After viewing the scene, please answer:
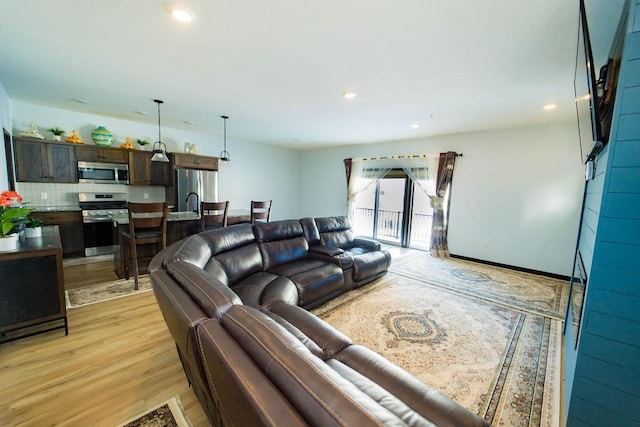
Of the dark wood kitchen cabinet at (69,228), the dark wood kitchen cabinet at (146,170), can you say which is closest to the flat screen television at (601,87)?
the dark wood kitchen cabinet at (146,170)

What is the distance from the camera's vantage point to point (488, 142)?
15.3ft

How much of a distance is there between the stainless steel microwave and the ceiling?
1055mm

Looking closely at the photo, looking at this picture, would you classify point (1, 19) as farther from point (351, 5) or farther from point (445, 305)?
point (445, 305)

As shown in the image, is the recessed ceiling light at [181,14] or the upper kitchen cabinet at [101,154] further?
the upper kitchen cabinet at [101,154]

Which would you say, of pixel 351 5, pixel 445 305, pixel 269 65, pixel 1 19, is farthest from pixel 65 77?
pixel 445 305

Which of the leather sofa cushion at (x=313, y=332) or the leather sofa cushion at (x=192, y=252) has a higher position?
the leather sofa cushion at (x=192, y=252)

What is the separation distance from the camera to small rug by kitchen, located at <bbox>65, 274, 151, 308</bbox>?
2.87 meters

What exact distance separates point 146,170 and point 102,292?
2.73 metres

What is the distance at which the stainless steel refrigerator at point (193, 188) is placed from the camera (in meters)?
5.25

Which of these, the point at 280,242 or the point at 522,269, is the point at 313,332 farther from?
the point at 522,269

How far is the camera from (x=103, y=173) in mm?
4582

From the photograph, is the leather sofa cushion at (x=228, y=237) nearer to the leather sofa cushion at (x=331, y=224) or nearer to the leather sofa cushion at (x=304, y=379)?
the leather sofa cushion at (x=331, y=224)

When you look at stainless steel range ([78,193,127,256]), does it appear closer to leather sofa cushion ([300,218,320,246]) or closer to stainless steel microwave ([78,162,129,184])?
stainless steel microwave ([78,162,129,184])

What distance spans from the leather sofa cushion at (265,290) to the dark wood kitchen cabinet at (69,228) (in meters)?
3.75
